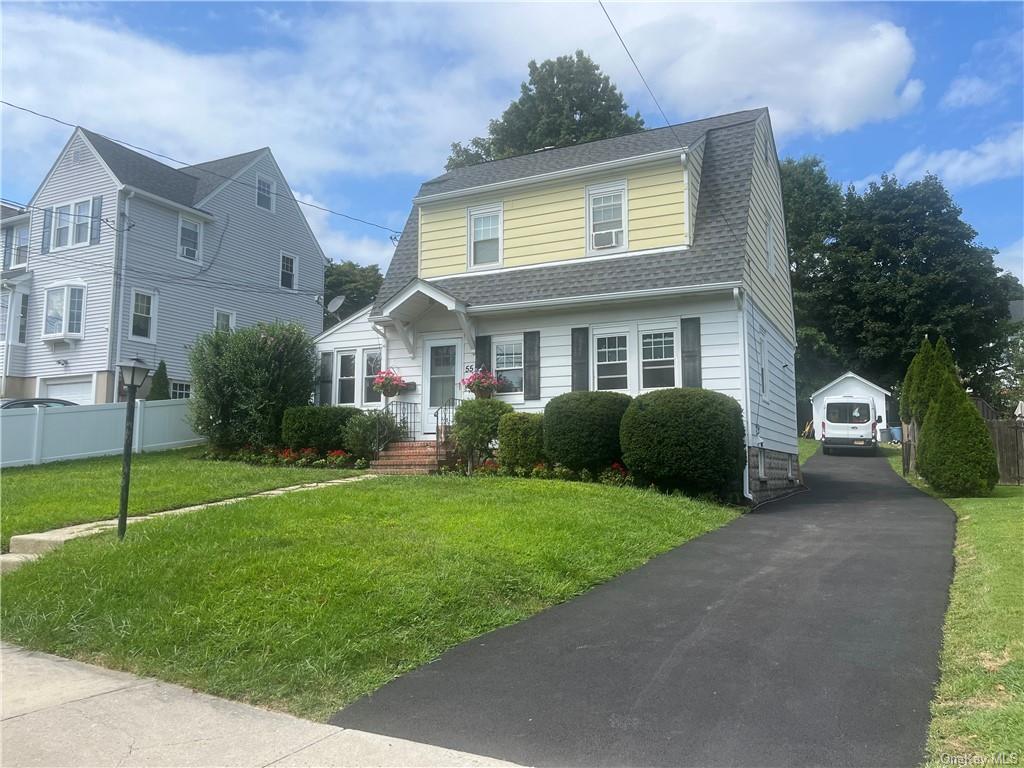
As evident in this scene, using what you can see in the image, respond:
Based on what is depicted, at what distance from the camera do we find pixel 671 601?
593cm

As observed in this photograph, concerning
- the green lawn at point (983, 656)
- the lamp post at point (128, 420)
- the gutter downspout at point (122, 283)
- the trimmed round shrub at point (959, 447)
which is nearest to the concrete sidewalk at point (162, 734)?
the green lawn at point (983, 656)

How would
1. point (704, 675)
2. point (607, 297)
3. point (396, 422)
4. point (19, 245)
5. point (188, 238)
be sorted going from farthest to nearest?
point (19, 245)
point (188, 238)
point (396, 422)
point (607, 297)
point (704, 675)

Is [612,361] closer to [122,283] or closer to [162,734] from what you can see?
[162,734]

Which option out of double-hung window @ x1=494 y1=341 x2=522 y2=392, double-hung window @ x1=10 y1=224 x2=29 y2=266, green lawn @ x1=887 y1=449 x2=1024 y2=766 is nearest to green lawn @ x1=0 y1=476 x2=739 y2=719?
green lawn @ x1=887 y1=449 x2=1024 y2=766

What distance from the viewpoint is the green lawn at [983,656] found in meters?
3.38

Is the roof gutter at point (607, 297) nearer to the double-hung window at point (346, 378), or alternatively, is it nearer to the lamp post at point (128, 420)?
the double-hung window at point (346, 378)

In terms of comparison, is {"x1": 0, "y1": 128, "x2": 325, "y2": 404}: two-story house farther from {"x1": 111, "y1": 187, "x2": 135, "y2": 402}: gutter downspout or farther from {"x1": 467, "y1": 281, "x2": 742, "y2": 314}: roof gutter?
{"x1": 467, "y1": 281, "x2": 742, "y2": 314}: roof gutter

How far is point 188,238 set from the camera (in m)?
24.2

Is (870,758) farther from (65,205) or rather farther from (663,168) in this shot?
(65,205)

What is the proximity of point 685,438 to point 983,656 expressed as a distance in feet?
21.2

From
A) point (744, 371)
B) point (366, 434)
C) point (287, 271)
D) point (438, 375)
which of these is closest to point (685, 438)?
point (744, 371)

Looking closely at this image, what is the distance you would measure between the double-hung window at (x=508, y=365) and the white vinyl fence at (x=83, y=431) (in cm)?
759

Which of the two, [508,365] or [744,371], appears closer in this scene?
[744,371]

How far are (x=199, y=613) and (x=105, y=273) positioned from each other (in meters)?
20.4
